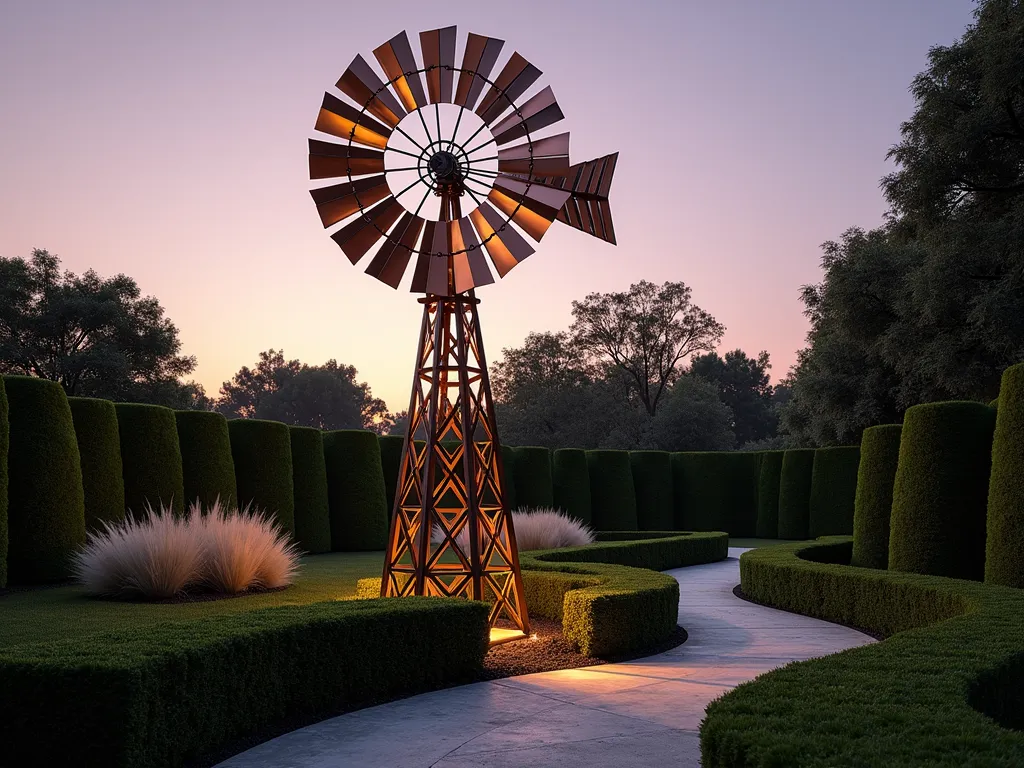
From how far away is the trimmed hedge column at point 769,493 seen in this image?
24938 mm

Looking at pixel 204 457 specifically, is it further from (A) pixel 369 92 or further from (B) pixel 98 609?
(A) pixel 369 92

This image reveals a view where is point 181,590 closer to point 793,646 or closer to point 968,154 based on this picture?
point 793,646

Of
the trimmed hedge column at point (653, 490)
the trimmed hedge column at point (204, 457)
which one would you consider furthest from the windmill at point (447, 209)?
the trimmed hedge column at point (653, 490)

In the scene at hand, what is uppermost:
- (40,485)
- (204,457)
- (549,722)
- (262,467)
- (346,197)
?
(346,197)

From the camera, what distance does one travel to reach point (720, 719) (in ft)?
11.1

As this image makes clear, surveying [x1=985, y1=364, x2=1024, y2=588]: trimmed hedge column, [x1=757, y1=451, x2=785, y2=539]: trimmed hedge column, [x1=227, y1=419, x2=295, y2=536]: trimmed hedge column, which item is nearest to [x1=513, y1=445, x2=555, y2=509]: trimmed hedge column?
[x1=757, y1=451, x2=785, y2=539]: trimmed hedge column

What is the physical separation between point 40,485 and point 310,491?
7.03 m

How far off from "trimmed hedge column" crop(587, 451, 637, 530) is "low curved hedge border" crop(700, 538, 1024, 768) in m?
16.5

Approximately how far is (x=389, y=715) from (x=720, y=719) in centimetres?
300

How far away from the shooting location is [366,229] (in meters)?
8.45

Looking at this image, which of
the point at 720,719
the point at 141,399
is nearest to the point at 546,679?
the point at 720,719

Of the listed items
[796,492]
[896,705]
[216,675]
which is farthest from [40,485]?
[796,492]

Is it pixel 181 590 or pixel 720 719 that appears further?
pixel 181 590

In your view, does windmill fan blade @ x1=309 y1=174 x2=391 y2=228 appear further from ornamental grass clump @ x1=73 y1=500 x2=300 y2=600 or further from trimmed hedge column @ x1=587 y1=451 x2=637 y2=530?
trimmed hedge column @ x1=587 y1=451 x2=637 y2=530
